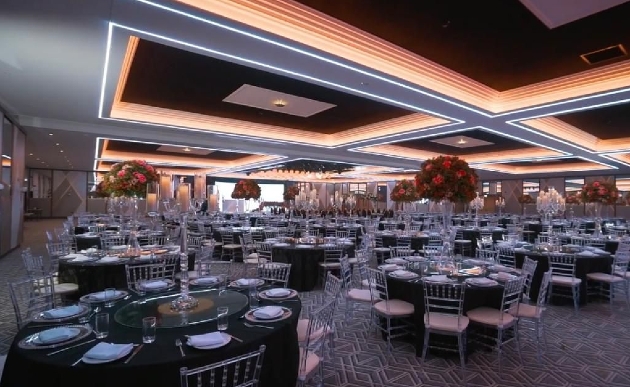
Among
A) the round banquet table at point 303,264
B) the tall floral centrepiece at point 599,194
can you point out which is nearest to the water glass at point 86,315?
the round banquet table at point 303,264

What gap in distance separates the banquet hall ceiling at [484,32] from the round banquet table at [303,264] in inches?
149

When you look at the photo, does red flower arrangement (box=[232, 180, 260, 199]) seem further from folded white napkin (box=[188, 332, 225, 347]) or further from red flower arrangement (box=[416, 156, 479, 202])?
folded white napkin (box=[188, 332, 225, 347])

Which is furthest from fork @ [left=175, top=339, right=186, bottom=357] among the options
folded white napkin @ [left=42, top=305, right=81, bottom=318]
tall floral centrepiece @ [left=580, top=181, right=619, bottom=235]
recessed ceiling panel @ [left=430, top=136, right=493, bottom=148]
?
recessed ceiling panel @ [left=430, top=136, right=493, bottom=148]

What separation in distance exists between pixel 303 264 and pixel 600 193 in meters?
7.77

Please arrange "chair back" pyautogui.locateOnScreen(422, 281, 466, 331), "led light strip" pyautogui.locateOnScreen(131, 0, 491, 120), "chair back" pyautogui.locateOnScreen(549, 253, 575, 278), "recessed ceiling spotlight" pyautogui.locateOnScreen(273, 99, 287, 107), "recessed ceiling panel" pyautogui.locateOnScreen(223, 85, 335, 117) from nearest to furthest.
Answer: "chair back" pyautogui.locateOnScreen(422, 281, 466, 331)
"led light strip" pyautogui.locateOnScreen(131, 0, 491, 120)
"chair back" pyautogui.locateOnScreen(549, 253, 575, 278)
"recessed ceiling panel" pyautogui.locateOnScreen(223, 85, 335, 117)
"recessed ceiling spotlight" pyautogui.locateOnScreen(273, 99, 287, 107)

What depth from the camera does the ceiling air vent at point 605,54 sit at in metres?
5.41

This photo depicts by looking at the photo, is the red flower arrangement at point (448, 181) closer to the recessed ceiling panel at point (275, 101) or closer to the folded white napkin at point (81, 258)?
the recessed ceiling panel at point (275, 101)

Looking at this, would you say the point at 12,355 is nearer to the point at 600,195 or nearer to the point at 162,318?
the point at 162,318

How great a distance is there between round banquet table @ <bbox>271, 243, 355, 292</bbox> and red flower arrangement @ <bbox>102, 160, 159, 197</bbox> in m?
2.54

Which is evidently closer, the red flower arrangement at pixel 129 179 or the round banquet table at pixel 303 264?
the red flower arrangement at pixel 129 179

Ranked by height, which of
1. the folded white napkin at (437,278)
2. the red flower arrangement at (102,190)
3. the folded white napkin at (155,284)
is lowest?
the folded white napkin at (437,278)

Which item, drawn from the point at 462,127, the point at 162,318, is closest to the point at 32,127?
the point at 162,318

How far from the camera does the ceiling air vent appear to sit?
541cm

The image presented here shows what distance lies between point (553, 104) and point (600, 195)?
395 centimetres
